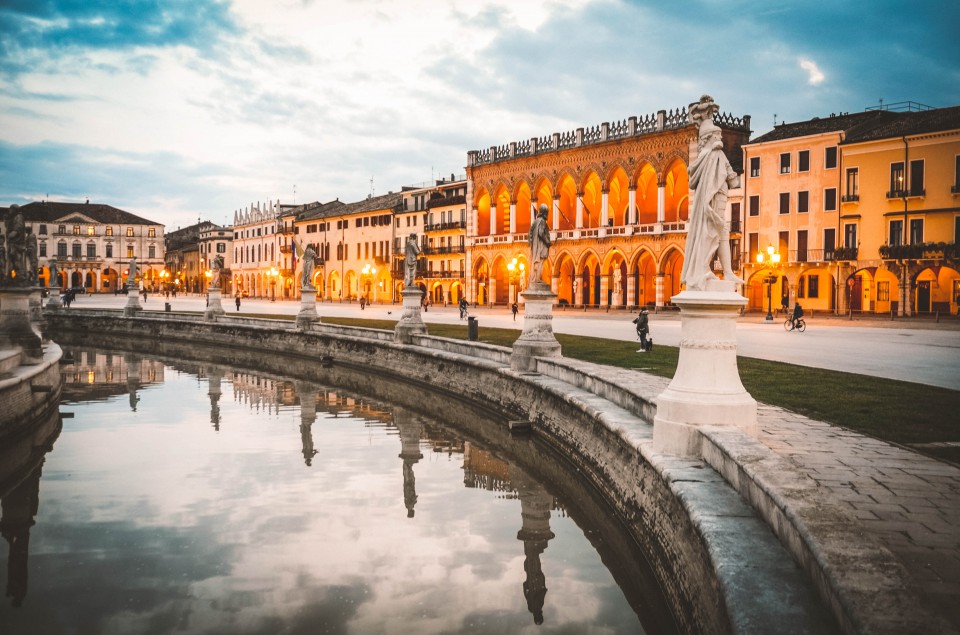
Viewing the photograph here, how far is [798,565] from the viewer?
13.9ft

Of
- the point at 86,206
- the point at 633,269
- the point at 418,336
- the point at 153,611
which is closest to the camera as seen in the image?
the point at 153,611

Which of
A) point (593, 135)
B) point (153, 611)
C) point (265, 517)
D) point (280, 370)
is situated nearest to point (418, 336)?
point (280, 370)

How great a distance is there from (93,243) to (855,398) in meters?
115

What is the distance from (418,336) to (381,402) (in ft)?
10.2

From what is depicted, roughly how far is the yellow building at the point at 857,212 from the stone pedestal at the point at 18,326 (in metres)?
31.0

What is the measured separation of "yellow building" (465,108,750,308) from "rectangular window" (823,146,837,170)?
6134mm

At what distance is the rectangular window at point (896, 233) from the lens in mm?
38781

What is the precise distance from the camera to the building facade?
103562mm

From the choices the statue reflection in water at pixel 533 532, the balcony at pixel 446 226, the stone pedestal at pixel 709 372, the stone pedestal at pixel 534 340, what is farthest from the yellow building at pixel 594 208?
the stone pedestal at pixel 709 372

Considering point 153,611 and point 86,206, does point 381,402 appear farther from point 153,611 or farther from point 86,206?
point 86,206

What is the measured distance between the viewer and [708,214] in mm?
7035

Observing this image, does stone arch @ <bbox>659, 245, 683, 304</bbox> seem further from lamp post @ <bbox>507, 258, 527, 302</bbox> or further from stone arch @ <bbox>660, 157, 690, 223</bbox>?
lamp post @ <bbox>507, 258, 527, 302</bbox>

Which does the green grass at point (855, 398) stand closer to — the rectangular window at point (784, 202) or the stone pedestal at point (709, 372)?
the stone pedestal at point (709, 372)

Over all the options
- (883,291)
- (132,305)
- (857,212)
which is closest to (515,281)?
(857,212)
